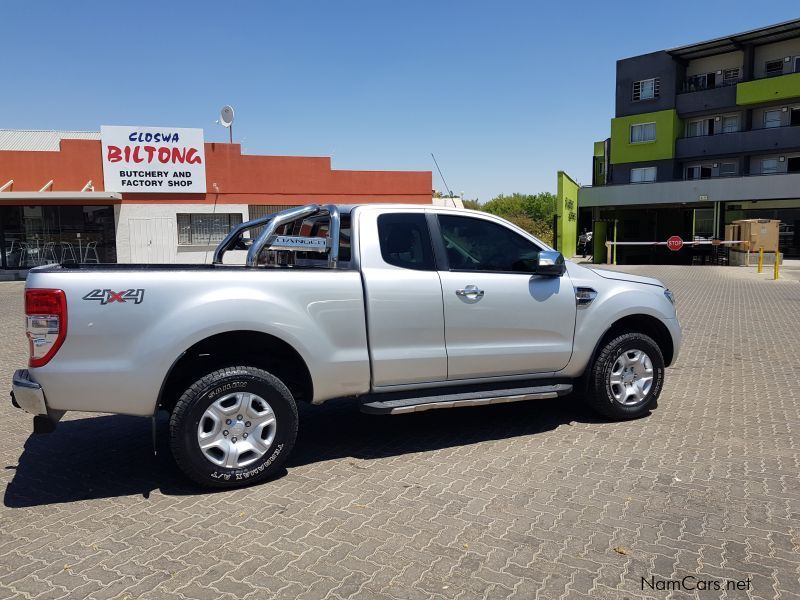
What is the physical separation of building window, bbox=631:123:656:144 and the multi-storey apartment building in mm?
65

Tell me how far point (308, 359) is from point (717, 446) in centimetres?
330

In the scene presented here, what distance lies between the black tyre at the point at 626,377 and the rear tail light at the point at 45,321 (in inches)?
160

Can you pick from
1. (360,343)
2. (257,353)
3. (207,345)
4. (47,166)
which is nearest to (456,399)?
(360,343)

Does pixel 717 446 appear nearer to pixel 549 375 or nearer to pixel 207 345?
pixel 549 375

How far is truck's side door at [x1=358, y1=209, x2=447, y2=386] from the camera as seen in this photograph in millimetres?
4617

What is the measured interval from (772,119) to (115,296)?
43447 millimetres

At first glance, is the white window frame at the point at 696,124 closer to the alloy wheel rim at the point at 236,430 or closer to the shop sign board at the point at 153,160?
the shop sign board at the point at 153,160

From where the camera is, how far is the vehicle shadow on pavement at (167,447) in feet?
14.4

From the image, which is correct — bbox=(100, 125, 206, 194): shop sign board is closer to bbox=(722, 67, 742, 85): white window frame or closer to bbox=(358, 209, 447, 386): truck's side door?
bbox=(358, 209, 447, 386): truck's side door

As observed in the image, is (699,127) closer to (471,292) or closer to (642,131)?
(642,131)

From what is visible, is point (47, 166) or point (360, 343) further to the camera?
point (47, 166)

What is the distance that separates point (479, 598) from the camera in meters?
3.01

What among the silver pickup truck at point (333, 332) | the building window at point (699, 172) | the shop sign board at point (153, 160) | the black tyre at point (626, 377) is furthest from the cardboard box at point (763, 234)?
the black tyre at point (626, 377)

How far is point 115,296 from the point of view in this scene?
3939 millimetres
